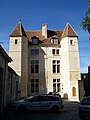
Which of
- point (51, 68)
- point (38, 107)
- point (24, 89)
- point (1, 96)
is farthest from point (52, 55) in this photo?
point (1, 96)

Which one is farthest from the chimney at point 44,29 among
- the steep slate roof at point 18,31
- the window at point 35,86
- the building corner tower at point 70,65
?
the window at point 35,86

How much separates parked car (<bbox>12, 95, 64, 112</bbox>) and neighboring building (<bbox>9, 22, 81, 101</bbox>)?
69.0 ft

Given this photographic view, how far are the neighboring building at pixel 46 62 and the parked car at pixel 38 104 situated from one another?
21.0 m

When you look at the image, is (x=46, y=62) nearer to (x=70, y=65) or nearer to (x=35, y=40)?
(x=35, y=40)

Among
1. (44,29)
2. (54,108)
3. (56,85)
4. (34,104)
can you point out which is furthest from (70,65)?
(34,104)

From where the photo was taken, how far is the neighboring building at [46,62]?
40.6 m

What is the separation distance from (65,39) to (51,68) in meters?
6.96

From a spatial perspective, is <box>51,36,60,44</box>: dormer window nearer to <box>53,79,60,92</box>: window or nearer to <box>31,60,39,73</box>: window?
<box>31,60,39,73</box>: window

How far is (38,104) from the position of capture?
17906mm

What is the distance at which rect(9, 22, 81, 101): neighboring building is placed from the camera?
40594mm

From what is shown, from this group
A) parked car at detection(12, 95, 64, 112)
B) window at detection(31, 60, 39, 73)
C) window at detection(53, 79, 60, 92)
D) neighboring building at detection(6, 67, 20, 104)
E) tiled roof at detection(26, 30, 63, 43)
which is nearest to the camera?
parked car at detection(12, 95, 64, 112)

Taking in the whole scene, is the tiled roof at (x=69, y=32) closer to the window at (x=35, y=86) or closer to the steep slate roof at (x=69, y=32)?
the steep slate roof at (x=69, y=32)

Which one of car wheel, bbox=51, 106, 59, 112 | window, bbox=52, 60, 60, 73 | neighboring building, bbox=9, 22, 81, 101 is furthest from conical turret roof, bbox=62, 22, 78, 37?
car wheel, bbox=51, 106, 59, 112

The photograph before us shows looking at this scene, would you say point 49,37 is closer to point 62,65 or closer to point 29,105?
point 62,65
